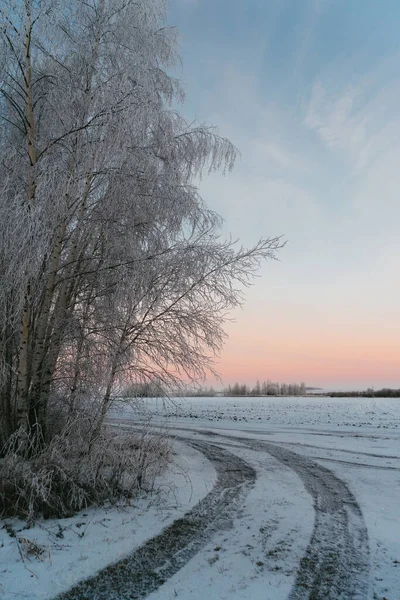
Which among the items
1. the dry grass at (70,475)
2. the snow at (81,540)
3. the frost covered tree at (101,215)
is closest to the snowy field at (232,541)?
the snow at (81,540)

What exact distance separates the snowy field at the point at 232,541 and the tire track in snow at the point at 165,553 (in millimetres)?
12

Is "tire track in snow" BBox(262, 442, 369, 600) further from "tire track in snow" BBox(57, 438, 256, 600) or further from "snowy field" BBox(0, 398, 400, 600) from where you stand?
"tire track in snow" BBox(57, 438, 256, 600)

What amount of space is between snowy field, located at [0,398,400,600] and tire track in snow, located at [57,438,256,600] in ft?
0.04

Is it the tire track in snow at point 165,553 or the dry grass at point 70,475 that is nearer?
the tire track in snow at point 165,553

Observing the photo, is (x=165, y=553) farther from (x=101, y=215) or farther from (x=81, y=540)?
(x=101, y=215)

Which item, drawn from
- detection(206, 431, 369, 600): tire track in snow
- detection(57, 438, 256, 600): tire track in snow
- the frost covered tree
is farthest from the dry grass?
detection(206, 431, 369, 600): tire track in snow

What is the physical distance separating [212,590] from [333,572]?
1.08 metres

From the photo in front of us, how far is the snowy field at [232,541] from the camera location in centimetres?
316

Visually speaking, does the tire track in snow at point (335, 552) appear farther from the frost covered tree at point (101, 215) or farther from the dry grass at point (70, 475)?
the frost covered tree at point (101, 215)

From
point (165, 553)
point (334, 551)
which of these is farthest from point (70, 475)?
point (334, 551)

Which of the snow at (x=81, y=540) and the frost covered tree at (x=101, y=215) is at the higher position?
the frost covered tree at (x=101, y=215)

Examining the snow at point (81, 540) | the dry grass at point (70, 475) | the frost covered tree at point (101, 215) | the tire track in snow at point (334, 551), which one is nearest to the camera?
the tire track in snow at point (334, 551)

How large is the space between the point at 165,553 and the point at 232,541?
72cm

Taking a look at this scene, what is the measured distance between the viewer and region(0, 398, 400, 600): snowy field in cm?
316
